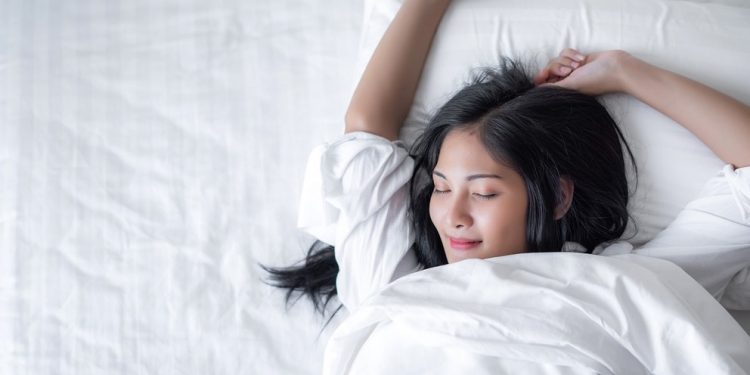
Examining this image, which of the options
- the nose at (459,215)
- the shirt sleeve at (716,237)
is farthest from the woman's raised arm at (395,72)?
the shirt sleeve at (716,237)

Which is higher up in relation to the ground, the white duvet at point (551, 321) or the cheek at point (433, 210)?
the cheek at point (433, 210)

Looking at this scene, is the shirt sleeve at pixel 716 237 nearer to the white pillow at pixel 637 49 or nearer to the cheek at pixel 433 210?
the white pillow at pixel 637 49

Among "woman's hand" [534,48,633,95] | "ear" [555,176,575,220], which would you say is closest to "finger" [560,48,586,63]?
"woman's hand" [534,48,633,95]

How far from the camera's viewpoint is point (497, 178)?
120 centimetres

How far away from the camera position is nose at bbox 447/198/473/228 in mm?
1182

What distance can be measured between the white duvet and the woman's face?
6 cm

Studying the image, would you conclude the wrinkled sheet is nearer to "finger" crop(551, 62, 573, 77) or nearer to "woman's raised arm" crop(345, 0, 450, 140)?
"woman's raised arm" crop(345, 0, 450, 140)

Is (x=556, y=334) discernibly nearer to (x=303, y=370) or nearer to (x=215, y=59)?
(x=303, y=370)

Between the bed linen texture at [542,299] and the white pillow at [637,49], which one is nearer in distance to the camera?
the bed linen texture at [542,299]

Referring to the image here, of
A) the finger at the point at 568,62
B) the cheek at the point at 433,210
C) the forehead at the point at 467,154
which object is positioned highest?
the finger at the point at 568,62

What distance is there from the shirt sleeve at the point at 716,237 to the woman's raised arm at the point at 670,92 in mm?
54

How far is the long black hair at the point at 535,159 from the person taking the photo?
4.06 feet

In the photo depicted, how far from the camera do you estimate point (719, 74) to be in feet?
4.47

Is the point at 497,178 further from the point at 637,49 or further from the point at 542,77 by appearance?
the point at 637,49
